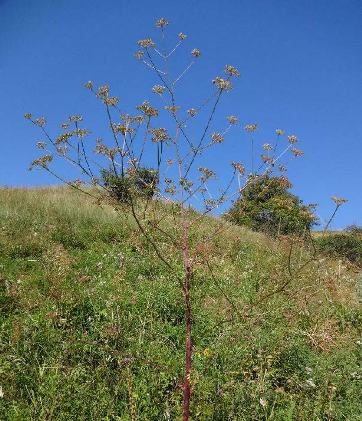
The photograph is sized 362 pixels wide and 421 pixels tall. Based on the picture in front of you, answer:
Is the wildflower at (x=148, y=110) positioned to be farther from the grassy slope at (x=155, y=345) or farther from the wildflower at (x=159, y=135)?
the grassy slope at (x=155, y=345)

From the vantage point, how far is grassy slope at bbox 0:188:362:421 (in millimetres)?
4273

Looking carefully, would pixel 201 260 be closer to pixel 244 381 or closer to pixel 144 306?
pixel 244 381

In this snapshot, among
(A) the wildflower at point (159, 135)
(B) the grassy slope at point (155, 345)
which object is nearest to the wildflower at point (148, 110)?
(A) the wildflower at point (159, 135)

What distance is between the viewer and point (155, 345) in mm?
5359

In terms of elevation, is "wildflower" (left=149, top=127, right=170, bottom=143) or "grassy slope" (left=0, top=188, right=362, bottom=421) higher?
"wildflower" (left=149, top=127, right=170, bottom=143)

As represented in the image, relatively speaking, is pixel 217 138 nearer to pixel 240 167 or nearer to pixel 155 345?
pixel 240 167

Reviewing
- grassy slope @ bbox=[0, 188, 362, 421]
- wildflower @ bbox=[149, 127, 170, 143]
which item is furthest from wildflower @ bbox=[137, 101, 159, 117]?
grassy slope @ bbox=[0, 188, 362, 421]

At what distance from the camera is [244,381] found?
4.82 m

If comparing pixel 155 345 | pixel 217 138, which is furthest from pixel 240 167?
pixel 155 345

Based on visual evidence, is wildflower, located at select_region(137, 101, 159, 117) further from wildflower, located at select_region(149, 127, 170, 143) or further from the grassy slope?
the grassy slope

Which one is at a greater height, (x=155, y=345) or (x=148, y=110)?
(x=148, y=110)

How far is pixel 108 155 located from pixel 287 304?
4747mm

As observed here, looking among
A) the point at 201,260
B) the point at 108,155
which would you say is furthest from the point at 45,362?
the point at 108,155

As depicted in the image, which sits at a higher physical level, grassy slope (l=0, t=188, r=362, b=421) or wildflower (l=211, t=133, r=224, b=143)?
wildflower (l=211, t=133, r=224, b=143)
